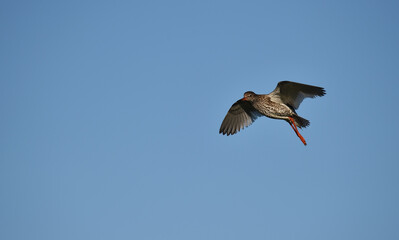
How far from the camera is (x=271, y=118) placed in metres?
17.6

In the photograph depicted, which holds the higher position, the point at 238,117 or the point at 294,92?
the point at 238,117

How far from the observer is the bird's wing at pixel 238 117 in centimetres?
1959

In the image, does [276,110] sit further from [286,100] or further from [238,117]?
[238,117]

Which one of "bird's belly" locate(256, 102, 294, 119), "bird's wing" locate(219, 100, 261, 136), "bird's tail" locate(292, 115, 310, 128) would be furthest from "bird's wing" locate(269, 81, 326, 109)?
"bird's wing" locate(219, 100, 261, 136)

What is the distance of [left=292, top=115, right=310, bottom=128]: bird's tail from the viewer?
16500 mm

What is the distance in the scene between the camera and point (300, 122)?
54.6 ft

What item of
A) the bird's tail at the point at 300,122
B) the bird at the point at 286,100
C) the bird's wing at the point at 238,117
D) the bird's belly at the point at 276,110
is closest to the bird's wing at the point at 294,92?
the bird at the point at 286,100

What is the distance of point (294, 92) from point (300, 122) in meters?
1.34

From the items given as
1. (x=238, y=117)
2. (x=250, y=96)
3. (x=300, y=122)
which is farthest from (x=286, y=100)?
(x=238, y=117)

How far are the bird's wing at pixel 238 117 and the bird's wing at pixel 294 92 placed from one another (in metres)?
2.43

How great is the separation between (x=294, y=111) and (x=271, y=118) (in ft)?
3.47

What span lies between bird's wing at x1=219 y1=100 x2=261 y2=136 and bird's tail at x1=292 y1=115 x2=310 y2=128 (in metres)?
3.07

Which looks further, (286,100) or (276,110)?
(286,100)

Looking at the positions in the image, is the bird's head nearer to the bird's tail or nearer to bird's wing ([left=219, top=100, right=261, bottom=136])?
bird's wing ([left=219, top=100, right=261, bottom=136])
